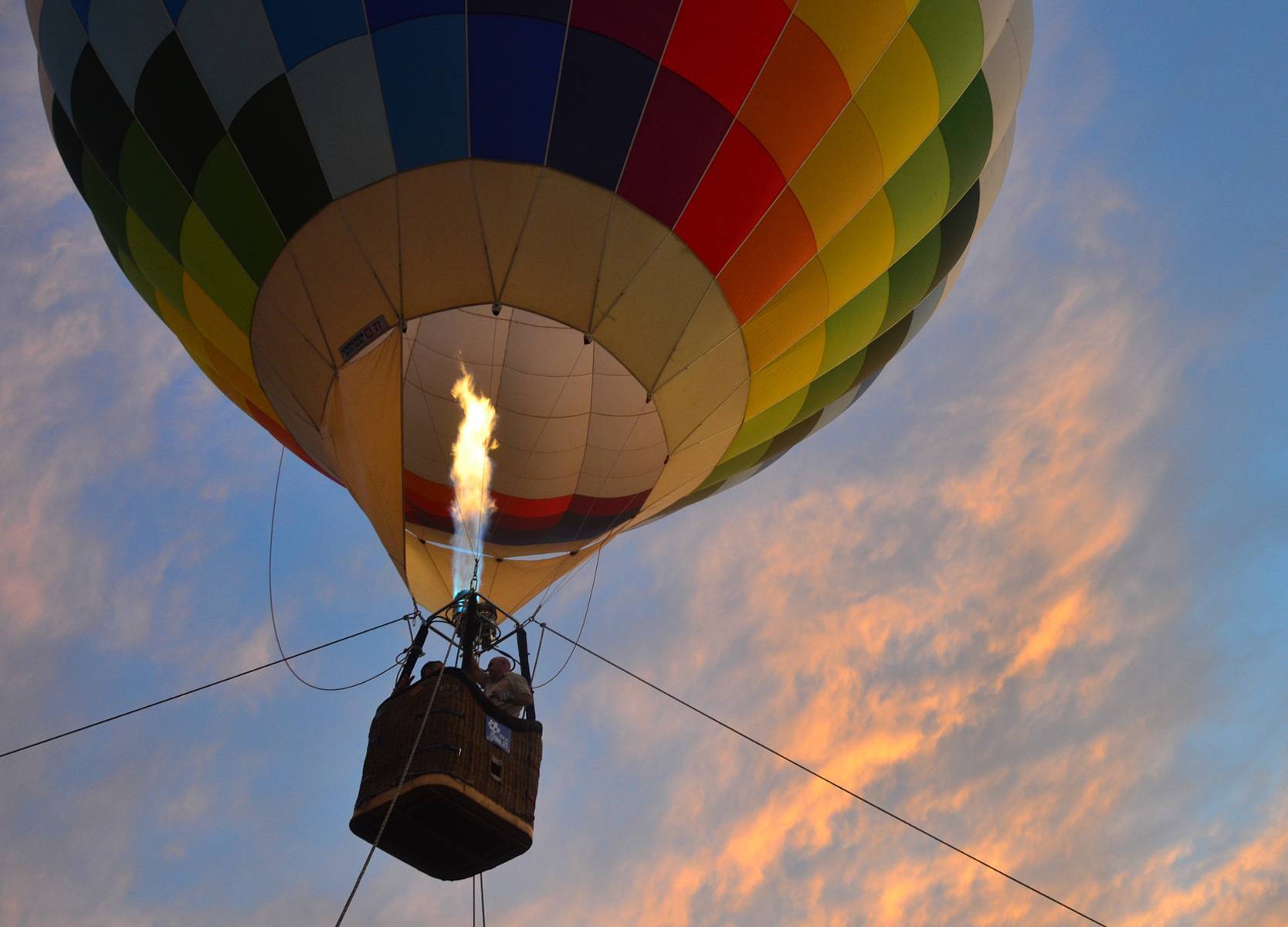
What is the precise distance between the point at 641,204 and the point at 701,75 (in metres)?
0.67

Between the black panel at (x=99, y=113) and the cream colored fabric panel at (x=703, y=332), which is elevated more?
the black panel at (x=99, y=113)

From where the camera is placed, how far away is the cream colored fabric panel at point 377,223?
591cm

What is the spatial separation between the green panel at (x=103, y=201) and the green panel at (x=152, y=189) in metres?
0.31

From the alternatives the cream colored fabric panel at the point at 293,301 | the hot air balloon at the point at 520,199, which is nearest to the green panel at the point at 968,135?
the hot air balloon at the point at 520,199

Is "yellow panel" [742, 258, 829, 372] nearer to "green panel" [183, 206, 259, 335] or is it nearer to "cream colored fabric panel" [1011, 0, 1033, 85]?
"cream colored fabric panel" [1011, 0, 1033, 85]

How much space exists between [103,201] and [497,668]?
368cm

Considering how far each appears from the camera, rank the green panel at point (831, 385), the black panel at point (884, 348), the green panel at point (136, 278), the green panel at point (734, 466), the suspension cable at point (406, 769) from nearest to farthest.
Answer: the suspension cable at point (406, 769)
the green panel at point (136, 278)
the green panel at point (831, 385)
the green panel at point (734, 466)
the black panel at point (884, 348)

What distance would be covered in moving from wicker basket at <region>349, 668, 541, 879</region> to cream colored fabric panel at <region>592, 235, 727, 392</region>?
183cm

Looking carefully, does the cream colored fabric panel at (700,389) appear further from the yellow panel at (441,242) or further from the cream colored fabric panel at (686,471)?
the yellow panel at (441,242)

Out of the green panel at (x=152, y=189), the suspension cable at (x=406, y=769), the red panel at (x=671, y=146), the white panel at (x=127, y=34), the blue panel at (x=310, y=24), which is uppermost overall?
the white panel at (x=127, y=34)

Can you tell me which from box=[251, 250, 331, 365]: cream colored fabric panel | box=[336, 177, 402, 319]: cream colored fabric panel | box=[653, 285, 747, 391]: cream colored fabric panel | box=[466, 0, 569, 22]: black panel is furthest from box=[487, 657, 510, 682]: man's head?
box=[466, 0, 569, 22]: black panel

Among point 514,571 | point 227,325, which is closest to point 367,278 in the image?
point 227,325

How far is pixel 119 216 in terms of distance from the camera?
710 cm

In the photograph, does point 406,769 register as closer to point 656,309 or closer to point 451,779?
point 451,779
